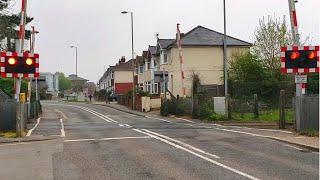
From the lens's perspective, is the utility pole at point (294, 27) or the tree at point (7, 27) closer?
the utility pole at point (294, 27)

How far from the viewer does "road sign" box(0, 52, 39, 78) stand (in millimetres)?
21469

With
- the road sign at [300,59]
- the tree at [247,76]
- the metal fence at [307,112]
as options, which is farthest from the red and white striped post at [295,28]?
the tree at [247,76]

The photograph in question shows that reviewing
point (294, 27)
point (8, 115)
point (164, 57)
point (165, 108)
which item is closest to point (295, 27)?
point (294, 27)

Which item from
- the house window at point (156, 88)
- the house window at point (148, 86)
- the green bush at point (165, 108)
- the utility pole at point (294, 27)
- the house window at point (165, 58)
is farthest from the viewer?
the house window at point (148, 86)

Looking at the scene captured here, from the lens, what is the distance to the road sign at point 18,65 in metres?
21.5

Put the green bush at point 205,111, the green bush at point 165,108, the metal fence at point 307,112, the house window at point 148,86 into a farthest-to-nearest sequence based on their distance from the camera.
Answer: the house window at point 148,86 < the green bush at point 165,108 < the green bush at point 205,111 < the metal fence at point 307,112

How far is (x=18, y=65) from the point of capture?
21750 millimetres

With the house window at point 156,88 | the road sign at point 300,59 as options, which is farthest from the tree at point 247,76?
the road sign at point 300,59

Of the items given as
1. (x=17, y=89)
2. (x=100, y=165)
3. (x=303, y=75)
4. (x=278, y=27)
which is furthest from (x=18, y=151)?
(x=278, y=27)

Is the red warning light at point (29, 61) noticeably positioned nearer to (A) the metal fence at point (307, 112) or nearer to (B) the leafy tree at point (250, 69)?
(A) the metal fence at point (307, 112)

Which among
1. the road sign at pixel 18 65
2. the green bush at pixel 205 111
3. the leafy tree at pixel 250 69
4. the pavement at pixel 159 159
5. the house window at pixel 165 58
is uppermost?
the house window at pixel 165 58

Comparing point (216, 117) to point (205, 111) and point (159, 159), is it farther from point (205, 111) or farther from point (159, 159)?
point (159, 159)

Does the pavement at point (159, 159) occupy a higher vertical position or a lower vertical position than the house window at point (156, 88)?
lower

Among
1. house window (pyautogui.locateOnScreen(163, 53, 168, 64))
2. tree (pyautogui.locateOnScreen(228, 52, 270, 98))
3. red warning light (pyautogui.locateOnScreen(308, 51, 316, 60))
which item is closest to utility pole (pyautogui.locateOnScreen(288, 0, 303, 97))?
red warning light (pyautogui.locateOnScreen(308, 51, 316, 60))
